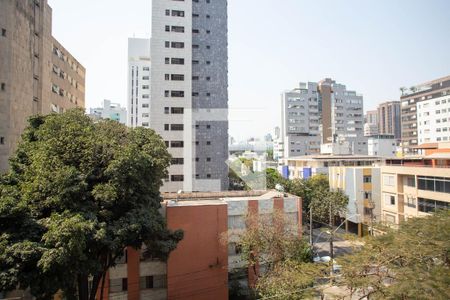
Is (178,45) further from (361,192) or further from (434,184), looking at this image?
(434,184)

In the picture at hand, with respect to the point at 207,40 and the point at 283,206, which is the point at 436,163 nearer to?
the point at 283,206

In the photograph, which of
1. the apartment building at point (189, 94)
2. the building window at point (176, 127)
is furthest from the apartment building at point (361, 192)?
the building window at point (176, 127)

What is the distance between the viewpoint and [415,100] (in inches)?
2435

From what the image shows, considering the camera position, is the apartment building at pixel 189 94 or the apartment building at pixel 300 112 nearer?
the apartment building at pixel 189 94

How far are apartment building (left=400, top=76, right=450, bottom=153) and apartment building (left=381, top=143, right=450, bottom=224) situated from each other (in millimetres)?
34809

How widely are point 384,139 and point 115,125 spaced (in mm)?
68466

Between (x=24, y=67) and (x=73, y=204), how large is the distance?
14.4m

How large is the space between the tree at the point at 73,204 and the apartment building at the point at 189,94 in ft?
47.9

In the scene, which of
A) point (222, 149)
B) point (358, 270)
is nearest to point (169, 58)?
point (222, 149)

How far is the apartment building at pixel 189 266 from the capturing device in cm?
1548

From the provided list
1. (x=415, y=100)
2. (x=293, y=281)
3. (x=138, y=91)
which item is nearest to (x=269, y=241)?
(x=293, y=281)

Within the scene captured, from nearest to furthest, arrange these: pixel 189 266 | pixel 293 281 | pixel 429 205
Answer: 1. pixel 293 281
2. pixel 189 266
3. pixel 429 205

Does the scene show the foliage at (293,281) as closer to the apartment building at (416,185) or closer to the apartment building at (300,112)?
the apartment building at (416,185)

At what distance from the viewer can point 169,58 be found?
2916cm
